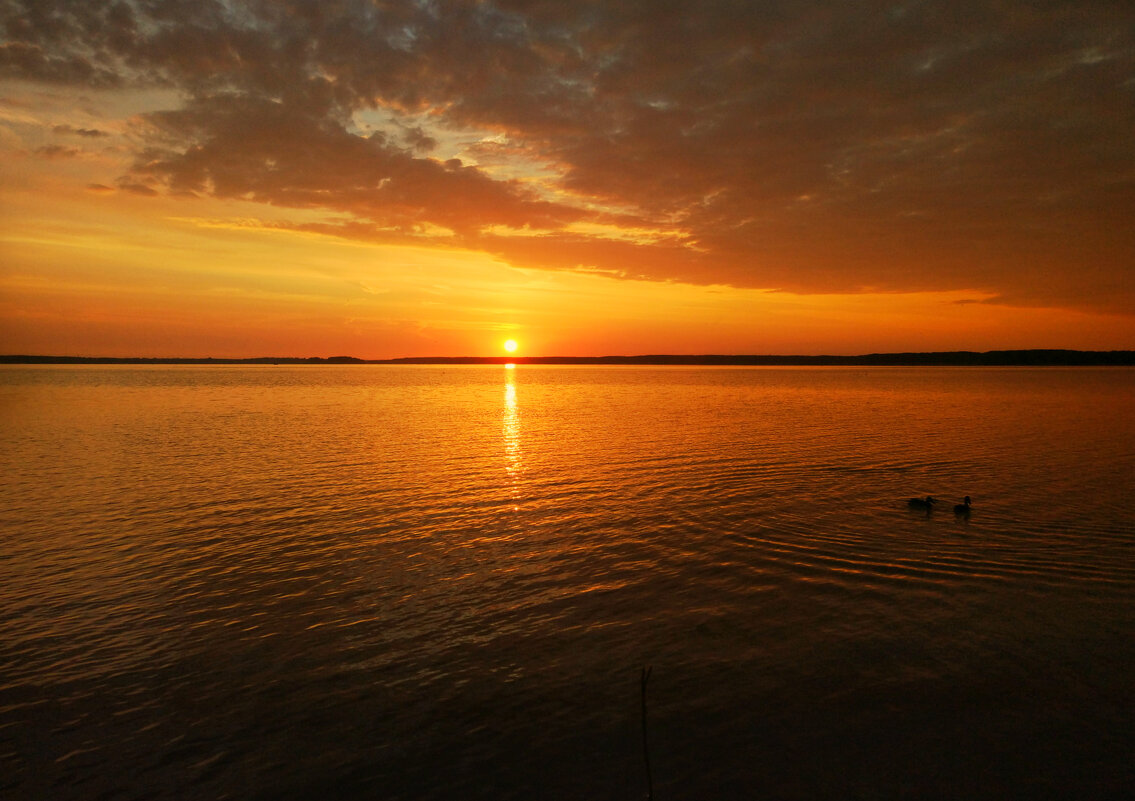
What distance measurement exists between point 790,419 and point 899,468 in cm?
2502

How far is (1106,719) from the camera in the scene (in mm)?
10258

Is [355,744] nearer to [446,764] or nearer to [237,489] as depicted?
[446,764]

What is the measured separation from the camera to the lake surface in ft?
30.4

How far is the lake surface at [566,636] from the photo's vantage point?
927 centimetres

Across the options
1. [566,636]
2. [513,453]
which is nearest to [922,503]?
[566,636]

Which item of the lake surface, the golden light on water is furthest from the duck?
the golden light on water

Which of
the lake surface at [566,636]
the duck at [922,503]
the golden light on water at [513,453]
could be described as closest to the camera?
the lake surface at [566,636]

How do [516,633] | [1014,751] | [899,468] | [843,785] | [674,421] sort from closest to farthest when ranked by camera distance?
[843,785]
[1014,751]
[516,633]
[899,468]
[674,421]

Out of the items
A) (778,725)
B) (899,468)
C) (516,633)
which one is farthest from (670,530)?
(899,468)

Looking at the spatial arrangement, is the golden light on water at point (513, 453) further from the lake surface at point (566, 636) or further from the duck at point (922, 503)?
the duck at point (922, 503)

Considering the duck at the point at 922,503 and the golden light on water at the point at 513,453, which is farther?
the golden light on water at the point at 513,453

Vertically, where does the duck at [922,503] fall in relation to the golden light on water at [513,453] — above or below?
above

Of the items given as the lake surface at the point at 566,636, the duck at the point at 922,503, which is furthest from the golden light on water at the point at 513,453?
the duck at the point at 922,503

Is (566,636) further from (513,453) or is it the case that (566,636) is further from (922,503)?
(513,453)
